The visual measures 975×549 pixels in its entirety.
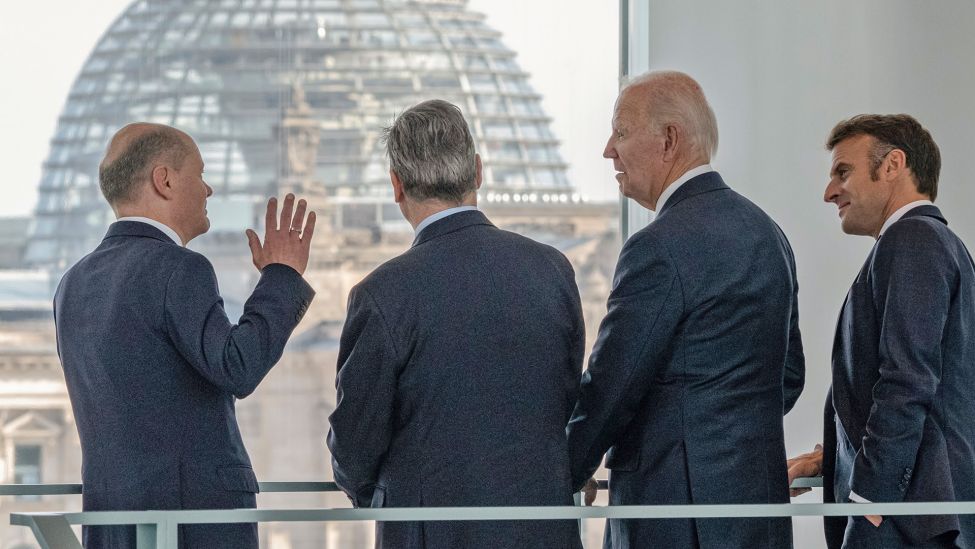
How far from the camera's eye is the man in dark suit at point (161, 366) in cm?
203

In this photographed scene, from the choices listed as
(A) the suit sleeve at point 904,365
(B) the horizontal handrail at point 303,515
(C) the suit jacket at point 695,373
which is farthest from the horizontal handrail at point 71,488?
(A) the suit sleeve at point 904,365

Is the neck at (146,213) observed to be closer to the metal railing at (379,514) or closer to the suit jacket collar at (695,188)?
the metal railing at (379,514)

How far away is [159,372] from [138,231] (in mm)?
249

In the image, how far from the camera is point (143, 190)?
7.07 ft

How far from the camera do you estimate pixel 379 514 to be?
1.78 meters

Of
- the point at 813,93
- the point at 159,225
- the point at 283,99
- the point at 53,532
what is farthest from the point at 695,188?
the point at 283,99

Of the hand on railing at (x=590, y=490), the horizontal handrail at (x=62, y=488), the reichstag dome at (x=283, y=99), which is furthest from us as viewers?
the reichstag dome at (x=283, y=99)

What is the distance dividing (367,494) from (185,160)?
671 millimetres

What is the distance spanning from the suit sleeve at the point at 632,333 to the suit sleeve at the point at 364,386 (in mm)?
354

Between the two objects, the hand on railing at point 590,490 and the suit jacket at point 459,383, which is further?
the hand on railing at point 590,490

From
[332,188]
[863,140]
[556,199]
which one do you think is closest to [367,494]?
[863,140]

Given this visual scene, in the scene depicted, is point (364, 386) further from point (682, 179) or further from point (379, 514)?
point (682, 179)

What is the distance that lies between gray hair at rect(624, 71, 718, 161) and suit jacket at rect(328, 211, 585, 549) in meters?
0.38

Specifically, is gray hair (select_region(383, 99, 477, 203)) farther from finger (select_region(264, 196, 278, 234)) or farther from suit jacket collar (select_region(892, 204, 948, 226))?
suit jacket collar (select_region(892, 204, 948, 226))
